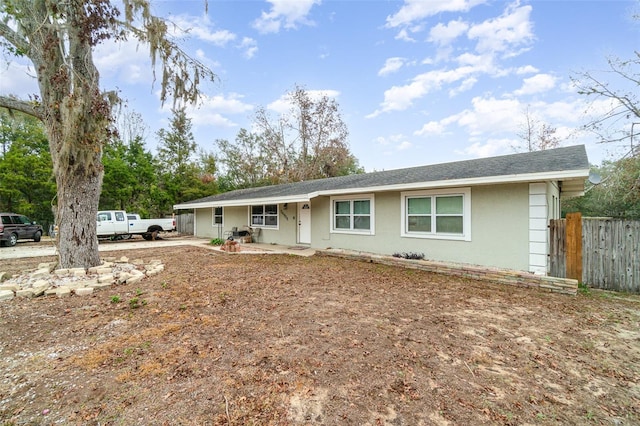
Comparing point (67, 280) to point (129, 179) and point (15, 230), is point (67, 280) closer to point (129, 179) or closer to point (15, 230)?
point (15, 230)

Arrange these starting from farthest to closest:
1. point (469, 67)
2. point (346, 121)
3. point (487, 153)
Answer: point (346, 121)
point (487, 153)
point (469, 67)

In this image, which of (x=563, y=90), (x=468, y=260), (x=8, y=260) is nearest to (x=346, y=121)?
(x=563, y=90)

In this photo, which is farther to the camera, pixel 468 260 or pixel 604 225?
pixel 468 260

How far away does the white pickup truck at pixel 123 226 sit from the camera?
47.7ft

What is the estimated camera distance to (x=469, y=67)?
12.1 metres

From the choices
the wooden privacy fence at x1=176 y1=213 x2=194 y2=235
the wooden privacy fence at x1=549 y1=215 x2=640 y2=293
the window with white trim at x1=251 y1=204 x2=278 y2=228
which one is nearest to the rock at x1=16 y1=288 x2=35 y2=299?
the window with white trim at x1=251 y1=204 x2=278 y2=228

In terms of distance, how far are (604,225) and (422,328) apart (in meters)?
4.94

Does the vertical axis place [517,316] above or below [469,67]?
below

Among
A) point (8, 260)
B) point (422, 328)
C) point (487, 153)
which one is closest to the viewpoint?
point (422, 328)

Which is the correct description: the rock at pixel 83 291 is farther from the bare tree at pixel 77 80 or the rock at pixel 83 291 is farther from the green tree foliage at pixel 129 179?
the green tree foliage at pixel 129 179

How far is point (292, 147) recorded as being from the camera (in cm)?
2694

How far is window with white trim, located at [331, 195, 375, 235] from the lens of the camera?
9.54 metres

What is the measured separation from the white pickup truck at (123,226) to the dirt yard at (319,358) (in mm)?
11553

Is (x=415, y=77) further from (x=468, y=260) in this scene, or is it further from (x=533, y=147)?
(x=533, y=147)
